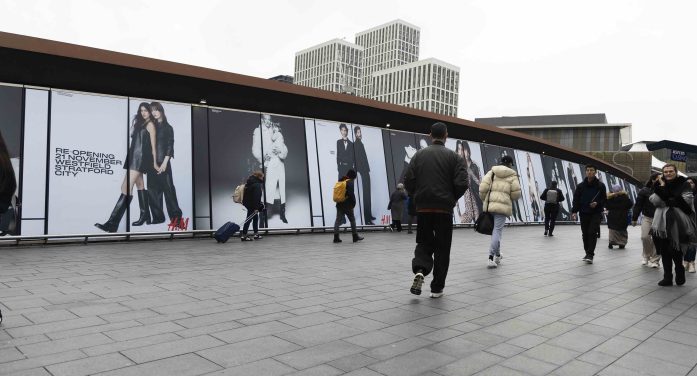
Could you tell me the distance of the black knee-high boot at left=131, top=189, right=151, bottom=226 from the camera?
11.2 metres

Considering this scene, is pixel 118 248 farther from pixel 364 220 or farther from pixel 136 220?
pixel 364 220

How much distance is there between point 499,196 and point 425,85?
13280cm

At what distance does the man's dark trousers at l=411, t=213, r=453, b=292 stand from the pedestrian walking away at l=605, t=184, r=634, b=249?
328 inches

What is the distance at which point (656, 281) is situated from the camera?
706 cm

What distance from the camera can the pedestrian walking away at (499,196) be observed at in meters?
7.93

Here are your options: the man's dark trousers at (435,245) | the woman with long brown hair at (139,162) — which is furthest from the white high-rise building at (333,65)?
the man's dark trousers at (435,245)

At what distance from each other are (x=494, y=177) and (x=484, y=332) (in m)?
4.55

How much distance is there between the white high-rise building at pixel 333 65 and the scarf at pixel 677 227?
481 ft

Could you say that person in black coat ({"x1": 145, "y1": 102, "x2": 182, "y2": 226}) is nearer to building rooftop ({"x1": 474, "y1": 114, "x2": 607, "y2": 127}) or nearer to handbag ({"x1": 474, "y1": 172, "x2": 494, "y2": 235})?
handbag ({"x1": 474, "y1": 172, "x2": 494, "y2": 235})

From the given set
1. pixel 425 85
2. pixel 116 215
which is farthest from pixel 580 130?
pixel 116 215

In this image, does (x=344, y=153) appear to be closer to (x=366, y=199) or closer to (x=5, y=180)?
(x=366, y=199)

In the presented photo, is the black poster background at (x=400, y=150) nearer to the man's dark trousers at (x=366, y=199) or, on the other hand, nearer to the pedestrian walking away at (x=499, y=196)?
the man's dark trousers at (x=366, y=199)

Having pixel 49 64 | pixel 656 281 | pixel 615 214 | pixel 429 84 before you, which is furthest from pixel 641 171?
pixel 429 84

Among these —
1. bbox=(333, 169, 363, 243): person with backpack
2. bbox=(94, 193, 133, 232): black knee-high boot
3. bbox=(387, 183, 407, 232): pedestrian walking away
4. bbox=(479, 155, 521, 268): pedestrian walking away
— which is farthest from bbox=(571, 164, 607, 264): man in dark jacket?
bbox=(94, 193, 133, 232): black knee-high boot
